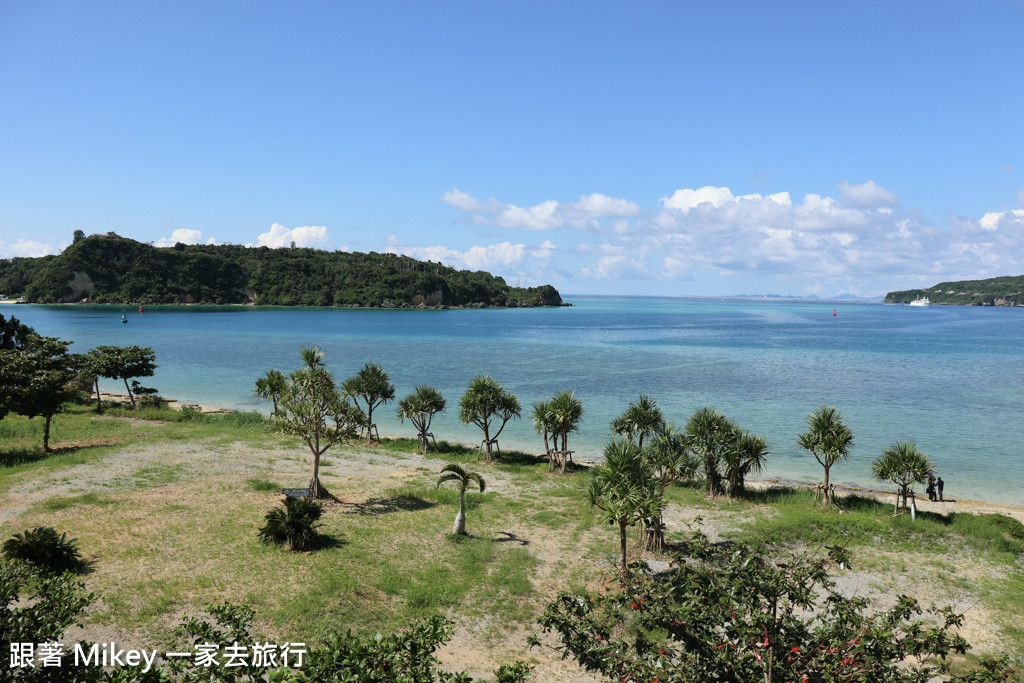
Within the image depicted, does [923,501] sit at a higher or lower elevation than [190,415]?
lower

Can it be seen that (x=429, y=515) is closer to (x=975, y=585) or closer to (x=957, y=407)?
(x=975, y=585)

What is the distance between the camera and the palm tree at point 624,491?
16.4m

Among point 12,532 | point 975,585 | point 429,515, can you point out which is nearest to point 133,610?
point 12,532

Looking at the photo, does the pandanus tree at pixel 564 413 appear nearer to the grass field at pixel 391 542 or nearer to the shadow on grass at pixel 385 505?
the grass field at pixel 391 542

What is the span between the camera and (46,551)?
1535cm

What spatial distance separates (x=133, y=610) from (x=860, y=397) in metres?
60.6

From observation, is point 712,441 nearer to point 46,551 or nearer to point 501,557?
point 501,557

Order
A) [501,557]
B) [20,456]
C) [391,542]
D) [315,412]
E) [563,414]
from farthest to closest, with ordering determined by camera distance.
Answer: [563,414] → [20,456] → [315,412] → [391,542] → [501,557]

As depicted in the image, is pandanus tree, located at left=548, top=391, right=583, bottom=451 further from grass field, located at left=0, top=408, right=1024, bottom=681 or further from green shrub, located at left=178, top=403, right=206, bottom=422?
green shrub, located at left=178, top=403, right=206, bottom=422

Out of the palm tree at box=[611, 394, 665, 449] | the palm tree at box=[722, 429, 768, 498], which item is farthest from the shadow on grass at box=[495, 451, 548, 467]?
the palm tree at box=[722, 429, 768, 498]

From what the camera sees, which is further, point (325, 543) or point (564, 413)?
point (564, 413)

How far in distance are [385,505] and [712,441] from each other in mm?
14936

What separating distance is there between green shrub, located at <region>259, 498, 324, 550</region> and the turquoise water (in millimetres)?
20311

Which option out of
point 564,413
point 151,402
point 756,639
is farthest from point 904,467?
point 151,402
